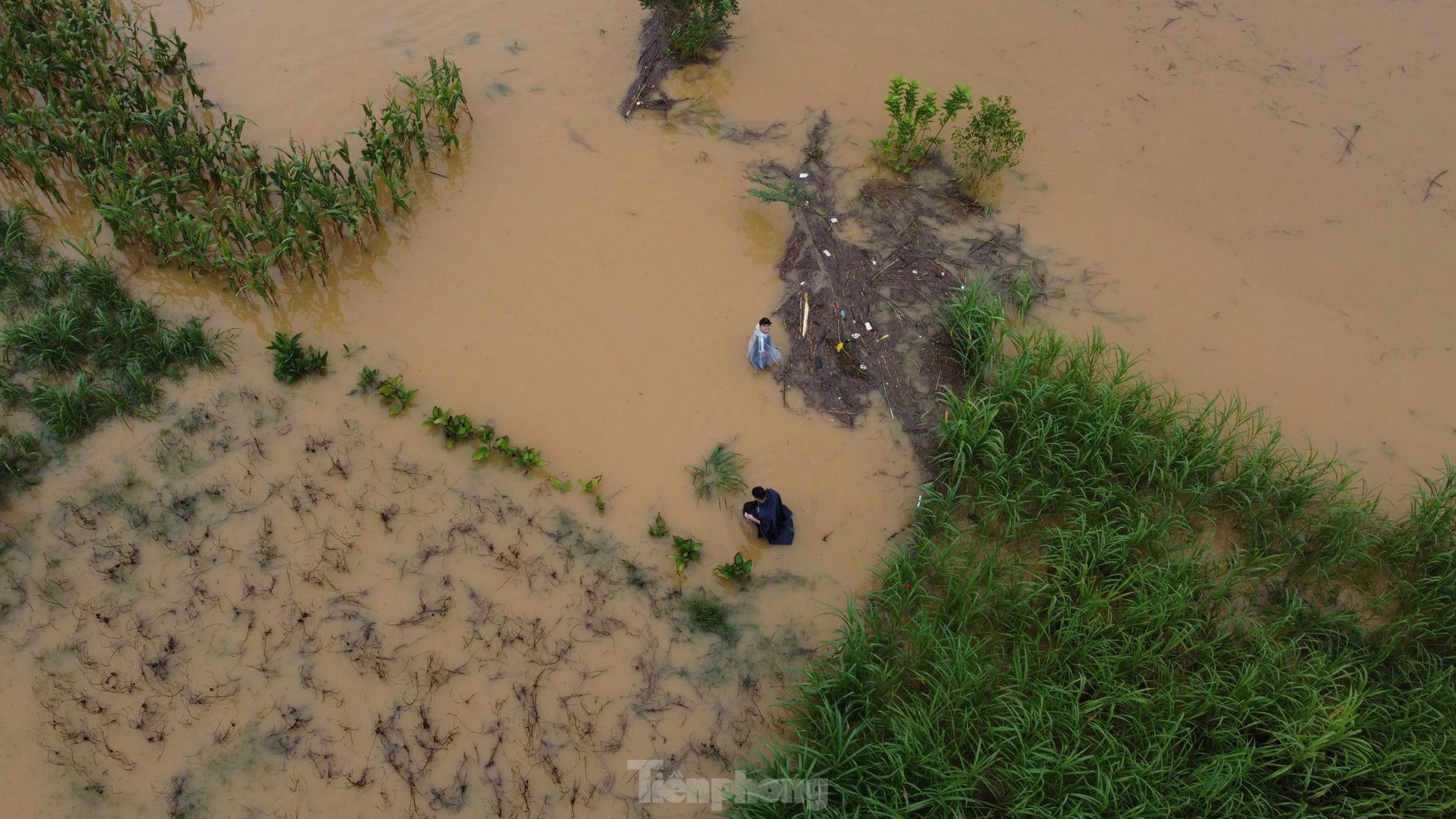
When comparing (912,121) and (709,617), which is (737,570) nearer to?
(709,617)

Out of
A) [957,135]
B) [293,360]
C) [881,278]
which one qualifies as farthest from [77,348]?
[957,135]

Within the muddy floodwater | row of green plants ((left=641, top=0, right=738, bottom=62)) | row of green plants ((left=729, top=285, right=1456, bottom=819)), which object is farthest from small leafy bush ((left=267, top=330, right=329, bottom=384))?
row of green plants ((left=641, top=0, right=738, bottom=62))

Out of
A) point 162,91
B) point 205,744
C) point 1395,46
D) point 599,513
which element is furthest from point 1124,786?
point 162,91

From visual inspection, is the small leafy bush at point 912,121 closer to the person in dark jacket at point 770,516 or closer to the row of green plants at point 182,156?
the person in dark jacket at point 770,516

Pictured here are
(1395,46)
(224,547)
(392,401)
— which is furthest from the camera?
(1395,46)

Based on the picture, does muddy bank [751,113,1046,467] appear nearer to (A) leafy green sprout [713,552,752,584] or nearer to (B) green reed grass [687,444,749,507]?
(B) green reed grass [687,444,749,507]

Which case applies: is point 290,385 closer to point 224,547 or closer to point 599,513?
point 224,547
